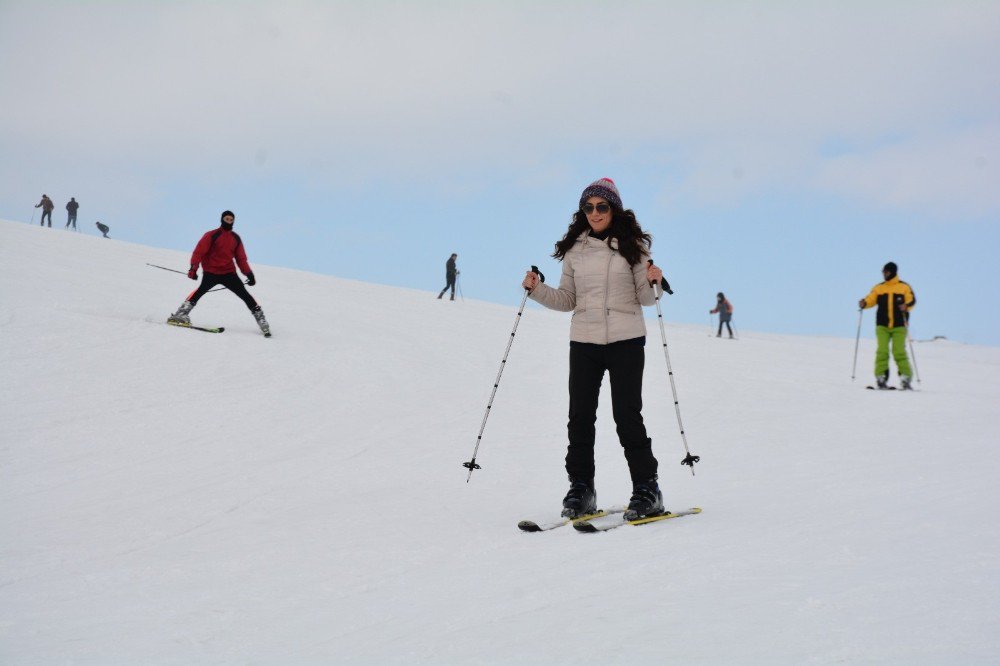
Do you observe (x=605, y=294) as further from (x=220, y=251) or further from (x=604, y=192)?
(x=220, y=251)

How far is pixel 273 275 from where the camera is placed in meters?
23.4

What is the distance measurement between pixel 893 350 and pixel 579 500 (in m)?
10.2

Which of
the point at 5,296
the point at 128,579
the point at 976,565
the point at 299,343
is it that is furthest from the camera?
the point at 299,343

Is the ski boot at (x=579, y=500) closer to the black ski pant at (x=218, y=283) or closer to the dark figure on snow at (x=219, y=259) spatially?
the dark figure on snow at (x=219, y=259)

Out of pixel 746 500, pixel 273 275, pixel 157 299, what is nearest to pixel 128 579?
pixel 746 500

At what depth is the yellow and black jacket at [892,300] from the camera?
13.2m

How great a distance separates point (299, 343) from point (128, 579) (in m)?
8.32

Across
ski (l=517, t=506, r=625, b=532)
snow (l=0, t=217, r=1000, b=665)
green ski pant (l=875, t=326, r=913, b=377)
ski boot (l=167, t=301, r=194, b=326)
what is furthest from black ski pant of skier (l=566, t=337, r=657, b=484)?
green ski pant (l=875, t=326, r=913, b=377)

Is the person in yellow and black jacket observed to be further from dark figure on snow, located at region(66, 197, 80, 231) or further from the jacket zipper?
dark figure on snow, located at region(66, 197, 80, 231)

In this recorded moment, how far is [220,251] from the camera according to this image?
11.2 meters

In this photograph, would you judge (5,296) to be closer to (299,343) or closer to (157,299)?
(157,299)

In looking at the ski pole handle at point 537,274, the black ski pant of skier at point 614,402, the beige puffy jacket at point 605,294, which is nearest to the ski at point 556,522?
the black ski pant of skier at point 614,402

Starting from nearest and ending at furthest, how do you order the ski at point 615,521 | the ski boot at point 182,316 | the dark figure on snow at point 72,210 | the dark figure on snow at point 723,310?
the ski at point 615,521 < the ski boot at point 182,316 < the dark figure on snow at point 723,310 < the dark figure on snow at point 72,210

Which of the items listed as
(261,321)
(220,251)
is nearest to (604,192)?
(220,251)
